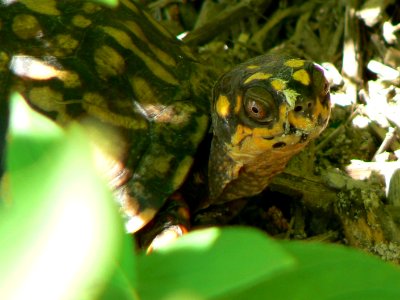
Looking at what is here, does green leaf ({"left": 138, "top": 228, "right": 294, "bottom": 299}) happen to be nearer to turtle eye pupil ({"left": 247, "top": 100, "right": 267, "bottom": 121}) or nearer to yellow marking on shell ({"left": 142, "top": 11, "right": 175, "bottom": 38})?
turtle eye pupil ({"left": 247, "top": 100, "right": 267, "bottom": 121})

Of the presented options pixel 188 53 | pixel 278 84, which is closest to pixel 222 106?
pixel 278 84

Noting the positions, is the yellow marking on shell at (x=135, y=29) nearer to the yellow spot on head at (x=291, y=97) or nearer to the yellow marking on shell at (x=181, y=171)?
the yellow marking on shell at (x=181, y=171)

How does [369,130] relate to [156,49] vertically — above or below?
below

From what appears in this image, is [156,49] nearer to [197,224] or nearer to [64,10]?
[64,10]

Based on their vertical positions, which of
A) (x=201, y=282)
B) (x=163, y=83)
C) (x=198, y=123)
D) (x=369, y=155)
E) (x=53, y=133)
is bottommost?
(x=369, y=155)

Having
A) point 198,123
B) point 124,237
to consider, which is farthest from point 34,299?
point 198,123

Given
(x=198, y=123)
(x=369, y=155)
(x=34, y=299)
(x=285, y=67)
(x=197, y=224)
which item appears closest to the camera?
(x=34, y=299)
